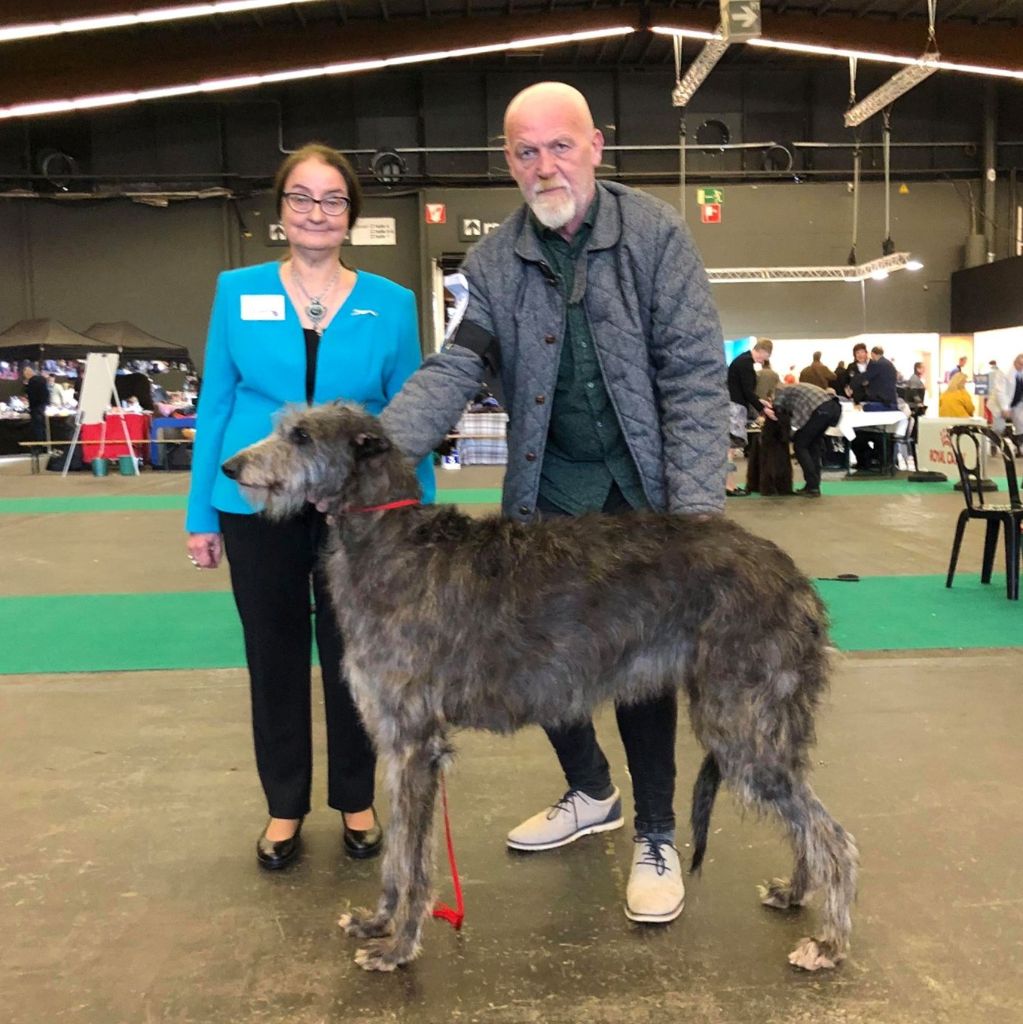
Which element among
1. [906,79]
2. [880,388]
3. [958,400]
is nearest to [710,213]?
[906,79]

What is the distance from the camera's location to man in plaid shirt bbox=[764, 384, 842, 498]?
32.3ft

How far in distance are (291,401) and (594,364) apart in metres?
0.74

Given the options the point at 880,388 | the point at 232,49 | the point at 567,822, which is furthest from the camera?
the point at 232,49

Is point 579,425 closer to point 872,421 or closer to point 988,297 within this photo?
point 872,421

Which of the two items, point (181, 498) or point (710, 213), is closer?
point (181, 498)

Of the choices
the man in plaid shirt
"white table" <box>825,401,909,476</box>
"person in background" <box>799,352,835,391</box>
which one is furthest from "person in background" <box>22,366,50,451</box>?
"white table" <box>825,401,909,476</box>

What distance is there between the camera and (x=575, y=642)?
78.3 inches

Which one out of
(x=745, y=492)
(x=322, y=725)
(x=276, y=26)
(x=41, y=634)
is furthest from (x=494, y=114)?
(x=322, y=725)

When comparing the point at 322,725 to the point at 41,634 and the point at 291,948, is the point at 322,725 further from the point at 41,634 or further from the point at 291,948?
the point at 41,634

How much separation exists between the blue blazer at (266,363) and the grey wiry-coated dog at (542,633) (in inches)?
12.3

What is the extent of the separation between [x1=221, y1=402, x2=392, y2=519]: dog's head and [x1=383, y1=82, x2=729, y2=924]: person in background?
165 mm

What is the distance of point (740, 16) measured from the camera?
10.5 meters

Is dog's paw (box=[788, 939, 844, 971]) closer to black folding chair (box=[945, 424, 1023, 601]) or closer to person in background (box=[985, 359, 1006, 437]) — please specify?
black folding chair (box=[945, 424, 1023, 601])

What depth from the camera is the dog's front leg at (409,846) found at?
198cm
